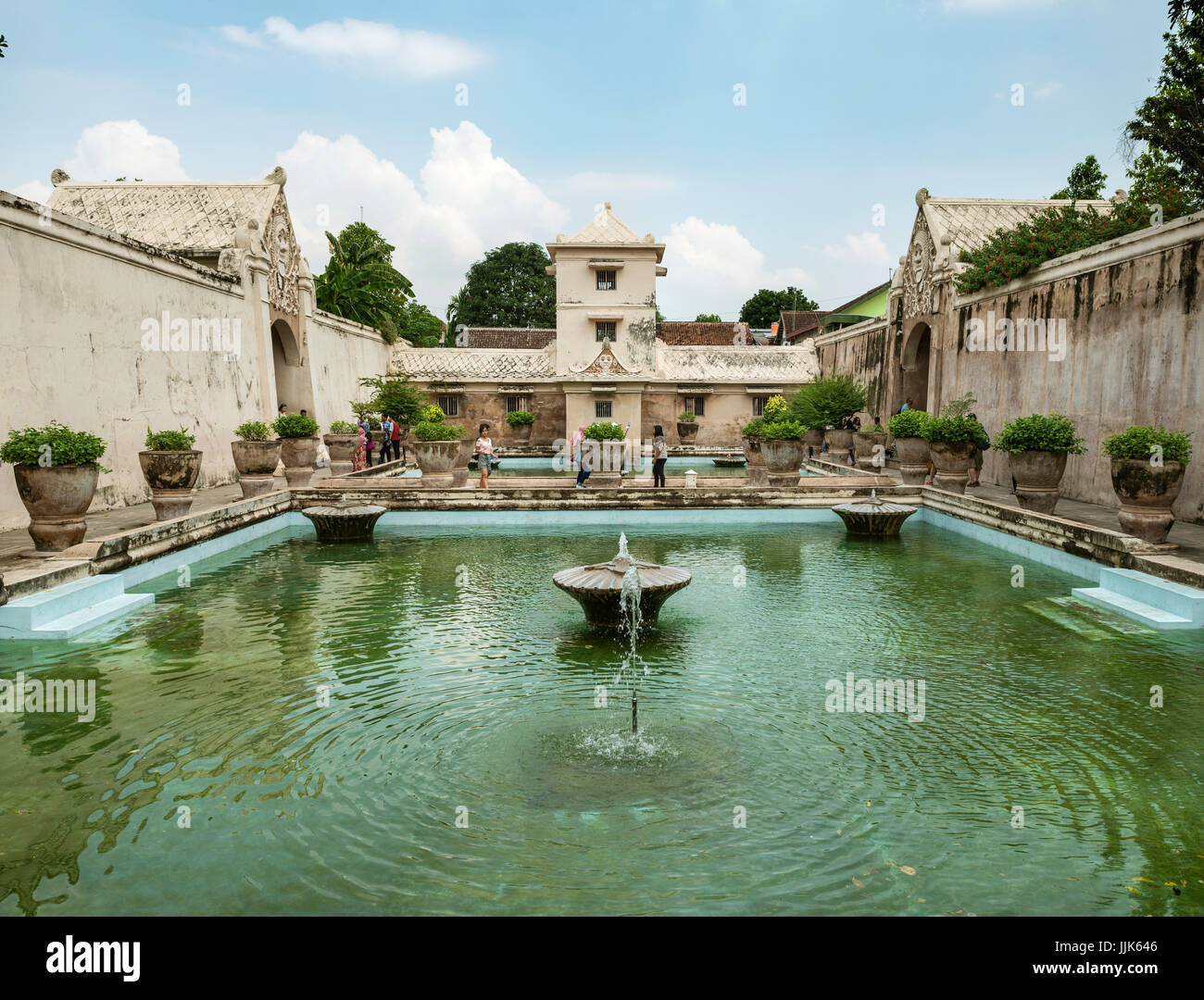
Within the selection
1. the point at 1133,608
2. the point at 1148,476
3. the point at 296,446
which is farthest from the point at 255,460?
the point at 1148,476

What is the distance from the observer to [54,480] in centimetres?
721

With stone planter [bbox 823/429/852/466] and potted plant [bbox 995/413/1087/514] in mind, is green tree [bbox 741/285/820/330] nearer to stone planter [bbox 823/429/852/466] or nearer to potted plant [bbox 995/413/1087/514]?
stone planter [bbox 823/429/852/466]

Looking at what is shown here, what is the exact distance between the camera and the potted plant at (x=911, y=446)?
13.4 metres

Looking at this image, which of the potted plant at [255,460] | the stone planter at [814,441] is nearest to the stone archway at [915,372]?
the stone planter at [814,441]

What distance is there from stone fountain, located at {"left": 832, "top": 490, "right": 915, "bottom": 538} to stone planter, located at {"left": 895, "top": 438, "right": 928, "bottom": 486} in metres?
3.00

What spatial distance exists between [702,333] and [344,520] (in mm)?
27178

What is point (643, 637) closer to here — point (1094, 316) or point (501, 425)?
point (1094, 316)

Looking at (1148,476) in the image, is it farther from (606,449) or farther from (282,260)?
(282,260)

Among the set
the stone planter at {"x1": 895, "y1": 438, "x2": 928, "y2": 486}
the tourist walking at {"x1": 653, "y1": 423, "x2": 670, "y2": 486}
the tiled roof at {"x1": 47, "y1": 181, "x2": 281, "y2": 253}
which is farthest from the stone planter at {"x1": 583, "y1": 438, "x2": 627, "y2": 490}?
the tiled roof at {"x1": 47, "y1": 181, "x2": 281, "y2": 253}

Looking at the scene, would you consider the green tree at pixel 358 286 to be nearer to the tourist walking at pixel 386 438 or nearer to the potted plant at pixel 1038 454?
the tourist walking at pixel 386 438

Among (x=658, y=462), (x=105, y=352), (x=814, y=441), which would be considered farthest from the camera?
(x=814, y=441)

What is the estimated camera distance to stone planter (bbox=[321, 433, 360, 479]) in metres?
15.9

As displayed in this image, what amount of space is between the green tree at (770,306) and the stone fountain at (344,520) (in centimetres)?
4375
